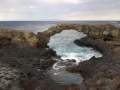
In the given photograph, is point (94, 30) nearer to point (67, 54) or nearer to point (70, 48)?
point (70, 48)

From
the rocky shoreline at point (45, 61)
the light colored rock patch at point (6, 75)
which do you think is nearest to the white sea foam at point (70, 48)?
the rocky shoreline at point (45, 61)

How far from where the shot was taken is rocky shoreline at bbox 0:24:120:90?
27203 mm

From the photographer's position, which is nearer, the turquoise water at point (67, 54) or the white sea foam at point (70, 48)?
the turquoise water at point (67, 54)

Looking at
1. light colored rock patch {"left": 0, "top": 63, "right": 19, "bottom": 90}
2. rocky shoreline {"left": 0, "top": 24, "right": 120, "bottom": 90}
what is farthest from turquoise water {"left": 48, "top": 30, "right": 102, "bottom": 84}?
light colored rock patch {"left": 0, "top": 63, "right": 19, "bottom": 90}

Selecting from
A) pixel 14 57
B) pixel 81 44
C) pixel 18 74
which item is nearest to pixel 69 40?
pixel 81 44

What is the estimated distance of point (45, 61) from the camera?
136ft

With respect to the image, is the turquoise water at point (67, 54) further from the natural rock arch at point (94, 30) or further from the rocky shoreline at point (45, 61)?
the natural rock arch at point (94, 30)

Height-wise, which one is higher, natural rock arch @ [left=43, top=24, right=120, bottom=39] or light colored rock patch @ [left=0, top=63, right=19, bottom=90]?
natural rock arch @ [left=43, top=24, right=120, bottom=39]

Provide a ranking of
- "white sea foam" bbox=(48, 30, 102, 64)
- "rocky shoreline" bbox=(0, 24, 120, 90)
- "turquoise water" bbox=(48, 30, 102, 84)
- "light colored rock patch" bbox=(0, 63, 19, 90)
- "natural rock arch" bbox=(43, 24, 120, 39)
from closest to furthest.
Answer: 1. "rocky shoreline" bbox=(0, 24, 120, 90)
2. "light colored rock patch" bbox=(0, 63, 19, 90)
3. "turquoise water" bbox=(48, 30, 102, 84)
4. "white sea foam" bbox=(48, 30, 102, 64)
5. "natural rock arch" bbox=(43, 24, 120, 39)

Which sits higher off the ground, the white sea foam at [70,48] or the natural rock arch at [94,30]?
the natural rock arch at [94,30]

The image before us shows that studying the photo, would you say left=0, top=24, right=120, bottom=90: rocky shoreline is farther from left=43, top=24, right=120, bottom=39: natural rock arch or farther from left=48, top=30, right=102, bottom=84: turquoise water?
left=48, top=30, right=102, bottom=84: turquoise water

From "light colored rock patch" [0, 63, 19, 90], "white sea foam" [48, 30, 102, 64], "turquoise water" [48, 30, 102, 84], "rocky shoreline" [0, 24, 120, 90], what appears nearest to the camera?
"rocky shoreline" [0, 24, 120, 90]

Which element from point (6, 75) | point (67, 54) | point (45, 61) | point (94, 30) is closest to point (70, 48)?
point (67, 54)

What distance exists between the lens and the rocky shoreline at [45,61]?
89.2ft
